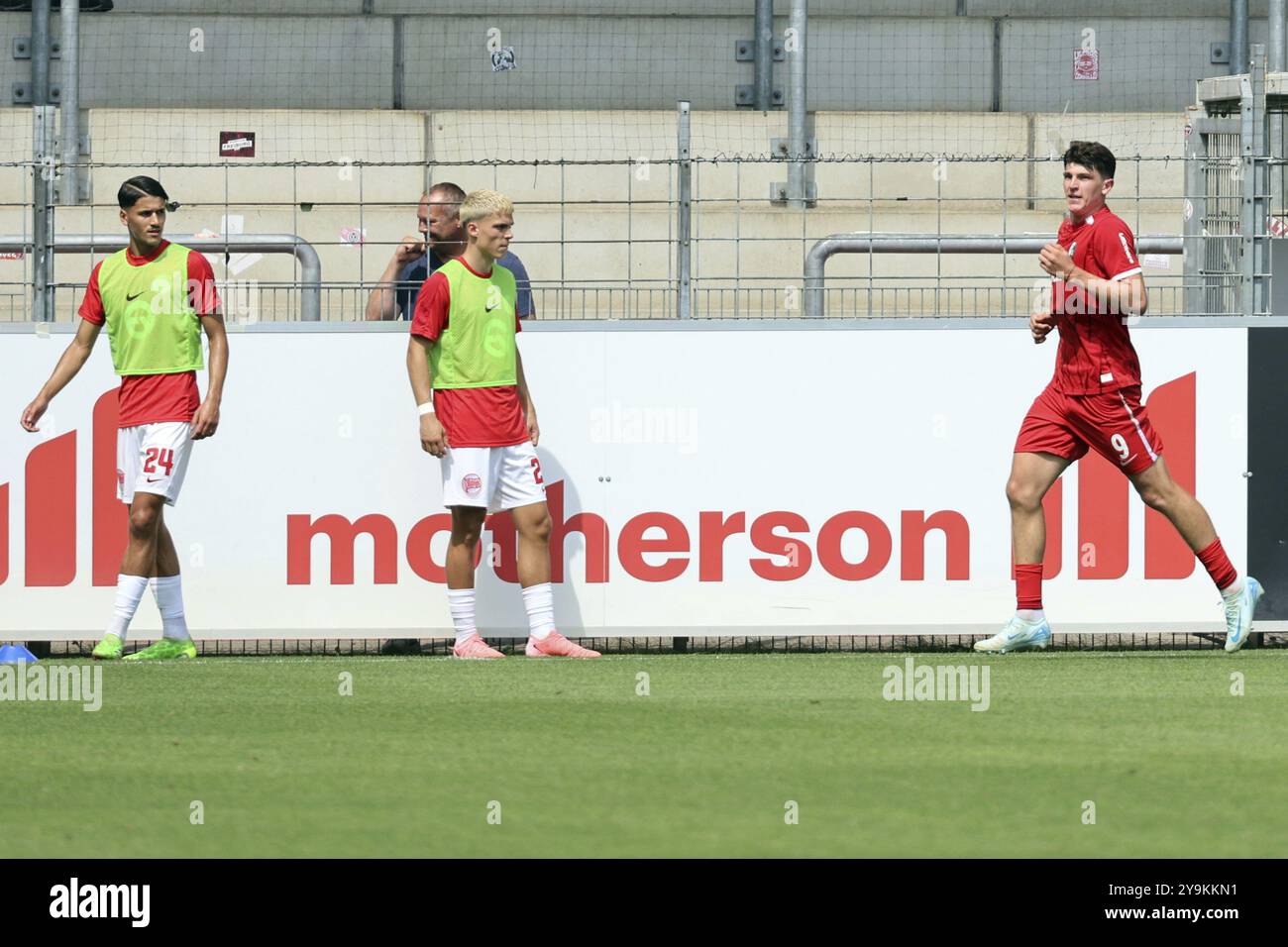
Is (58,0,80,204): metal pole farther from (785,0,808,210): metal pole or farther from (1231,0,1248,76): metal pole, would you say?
(1231,0,1248,76): metal pole

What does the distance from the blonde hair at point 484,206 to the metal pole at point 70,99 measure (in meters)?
7.39

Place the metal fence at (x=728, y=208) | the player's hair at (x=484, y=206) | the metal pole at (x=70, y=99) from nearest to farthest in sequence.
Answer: the player's hair at (x=484, y=206)
the metal fence at (x=728, y=208)
the metal pole at (x=70, y=99)

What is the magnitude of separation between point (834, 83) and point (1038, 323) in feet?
33.3

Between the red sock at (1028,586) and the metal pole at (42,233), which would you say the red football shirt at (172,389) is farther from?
the red sock at (1028,586)

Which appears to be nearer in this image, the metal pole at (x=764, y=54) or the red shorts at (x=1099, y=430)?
the red shorts at (x=1099, y=430)

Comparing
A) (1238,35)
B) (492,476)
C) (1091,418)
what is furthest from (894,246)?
(1238,35)

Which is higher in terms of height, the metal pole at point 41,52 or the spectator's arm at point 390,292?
the metal pole at point 41,52

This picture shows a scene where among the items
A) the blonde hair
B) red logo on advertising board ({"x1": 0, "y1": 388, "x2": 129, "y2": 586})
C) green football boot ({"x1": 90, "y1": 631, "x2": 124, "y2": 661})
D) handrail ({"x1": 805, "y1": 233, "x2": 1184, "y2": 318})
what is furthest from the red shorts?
red logo on advertising board ({"x1": 0, "y1": 388, "x2": 129, "y2": 586})

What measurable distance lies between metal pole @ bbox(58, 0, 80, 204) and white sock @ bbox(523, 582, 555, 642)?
784 cm

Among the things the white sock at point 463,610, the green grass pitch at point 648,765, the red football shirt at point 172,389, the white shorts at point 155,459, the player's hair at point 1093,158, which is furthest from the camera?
the white sock at point 463,610

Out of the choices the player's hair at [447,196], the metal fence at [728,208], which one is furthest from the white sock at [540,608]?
the metal fence at [728,208]

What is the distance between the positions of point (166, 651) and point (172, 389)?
3.94 feet

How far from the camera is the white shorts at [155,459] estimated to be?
955 centimetres

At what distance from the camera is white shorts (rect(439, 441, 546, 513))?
32.1ft
